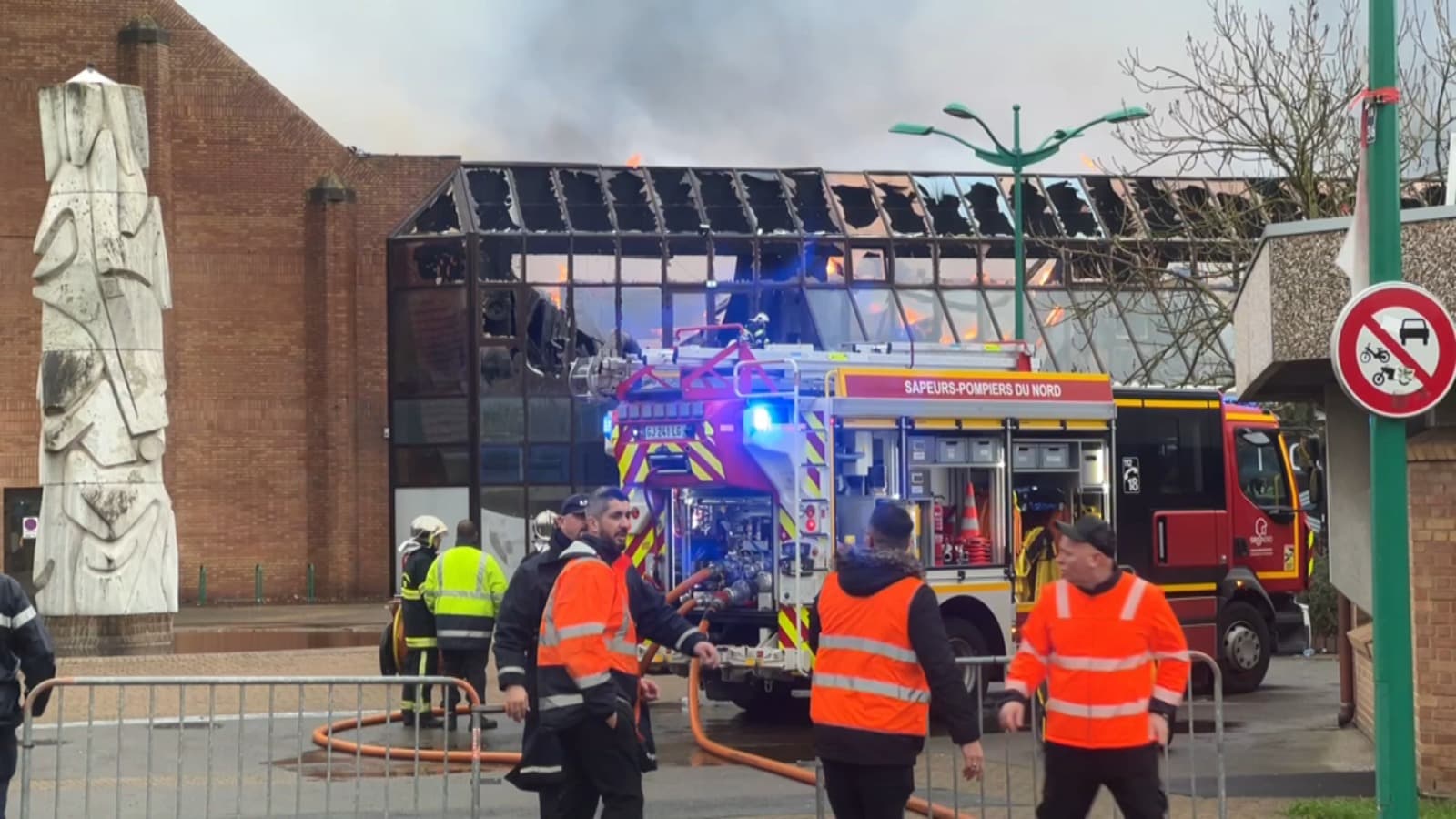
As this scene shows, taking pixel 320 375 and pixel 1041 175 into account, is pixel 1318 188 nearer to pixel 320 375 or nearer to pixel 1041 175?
pixel 1041 175

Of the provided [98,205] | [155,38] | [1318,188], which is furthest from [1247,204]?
[155,38]

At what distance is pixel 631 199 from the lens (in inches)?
1554

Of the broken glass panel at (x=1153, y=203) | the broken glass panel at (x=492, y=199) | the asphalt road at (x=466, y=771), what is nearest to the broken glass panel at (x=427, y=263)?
the broken glass panel at (x=492, y=199)

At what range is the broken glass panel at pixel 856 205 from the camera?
1566 inches

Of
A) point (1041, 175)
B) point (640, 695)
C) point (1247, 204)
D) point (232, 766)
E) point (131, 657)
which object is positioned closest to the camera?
point (640, 695)

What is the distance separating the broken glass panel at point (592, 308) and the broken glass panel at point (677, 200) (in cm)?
177

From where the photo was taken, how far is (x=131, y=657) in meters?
23.5

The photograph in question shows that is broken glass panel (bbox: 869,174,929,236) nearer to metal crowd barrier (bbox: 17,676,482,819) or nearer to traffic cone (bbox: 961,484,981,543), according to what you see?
metal crowd barrier (bbox: 17,676,482,819)

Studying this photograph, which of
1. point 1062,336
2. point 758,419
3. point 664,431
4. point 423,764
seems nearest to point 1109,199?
point 1062,336

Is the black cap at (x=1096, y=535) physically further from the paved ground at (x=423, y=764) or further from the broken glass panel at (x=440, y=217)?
the broken glass panel at (x=440, y=217)

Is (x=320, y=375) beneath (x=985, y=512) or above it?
above

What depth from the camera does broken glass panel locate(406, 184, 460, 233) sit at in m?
39.2

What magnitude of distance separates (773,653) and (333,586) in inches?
1024

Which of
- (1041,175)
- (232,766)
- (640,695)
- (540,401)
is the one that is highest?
(1041,175)
